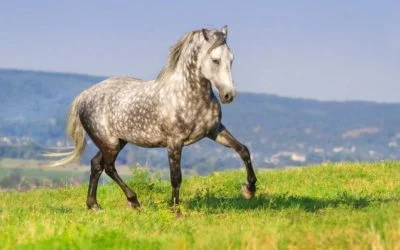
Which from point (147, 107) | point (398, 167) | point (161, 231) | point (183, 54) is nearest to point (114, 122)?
point (147, 107)

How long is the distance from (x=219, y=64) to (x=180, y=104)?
39.6 inches

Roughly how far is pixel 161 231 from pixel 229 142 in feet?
9.40

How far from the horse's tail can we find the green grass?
124 cm

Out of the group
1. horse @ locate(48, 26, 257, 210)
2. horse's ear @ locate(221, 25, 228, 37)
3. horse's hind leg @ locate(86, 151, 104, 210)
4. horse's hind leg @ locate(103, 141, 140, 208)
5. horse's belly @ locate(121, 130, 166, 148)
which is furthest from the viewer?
horse's hind leg @ locate(86, 151, 104, 210)

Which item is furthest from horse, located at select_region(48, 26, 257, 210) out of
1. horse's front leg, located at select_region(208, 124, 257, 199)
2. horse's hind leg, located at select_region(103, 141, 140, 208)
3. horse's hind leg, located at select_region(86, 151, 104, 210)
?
horse's hind leg, located at select_region(86, 151, 104, 210)

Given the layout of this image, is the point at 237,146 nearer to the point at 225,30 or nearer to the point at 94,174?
the point at 225,30

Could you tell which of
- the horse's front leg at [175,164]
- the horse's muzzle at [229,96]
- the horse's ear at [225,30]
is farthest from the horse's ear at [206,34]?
the horse's front leg at [175,164]

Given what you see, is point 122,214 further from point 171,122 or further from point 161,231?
point 161,231

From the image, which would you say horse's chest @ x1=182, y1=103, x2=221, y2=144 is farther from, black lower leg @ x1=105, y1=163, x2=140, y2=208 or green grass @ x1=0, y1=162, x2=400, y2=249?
black lower leg @ x1=105, y1=163, x2=140, y2=208

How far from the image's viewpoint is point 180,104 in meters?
14.5

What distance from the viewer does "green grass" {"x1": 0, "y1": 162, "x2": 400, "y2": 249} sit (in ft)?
31.6

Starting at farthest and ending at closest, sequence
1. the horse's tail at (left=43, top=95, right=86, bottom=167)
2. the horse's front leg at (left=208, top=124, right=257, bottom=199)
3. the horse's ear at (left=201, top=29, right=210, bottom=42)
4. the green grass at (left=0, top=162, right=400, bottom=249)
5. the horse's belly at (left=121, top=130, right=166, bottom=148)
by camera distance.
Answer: the horse's tail at (left=43, top=95, right=86, bottom=167) → the horse's belly at (left=121, top=130, right=166, bottom=148) → the horse's front leg at (left=208, top=124, right=257, bottom=199) → the horse's ear at (left=201, top=29, right=210, bottom=42) → the green grass at (left=0, top=162, right=400, bottom=249)

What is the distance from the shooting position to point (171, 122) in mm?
14562

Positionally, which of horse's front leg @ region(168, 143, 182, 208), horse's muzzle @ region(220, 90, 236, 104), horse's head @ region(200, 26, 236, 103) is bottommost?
horse's front leg @ region(168, 143, 182, 208)
